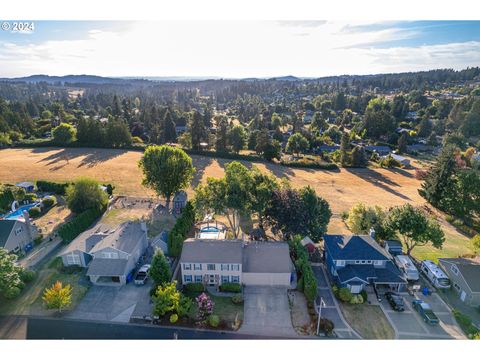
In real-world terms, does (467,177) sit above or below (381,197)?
above

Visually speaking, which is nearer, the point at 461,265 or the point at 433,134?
the point at 461,265

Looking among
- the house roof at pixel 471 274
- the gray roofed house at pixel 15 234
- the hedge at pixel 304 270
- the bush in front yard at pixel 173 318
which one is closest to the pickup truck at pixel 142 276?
the bush in front yard at pixel 173 318

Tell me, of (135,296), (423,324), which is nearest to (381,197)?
(423,324)

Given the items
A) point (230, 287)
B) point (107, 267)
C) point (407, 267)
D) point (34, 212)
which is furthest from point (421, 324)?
point (34, 212)

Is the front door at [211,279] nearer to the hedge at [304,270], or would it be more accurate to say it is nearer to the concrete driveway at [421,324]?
the hedge at [304,270]

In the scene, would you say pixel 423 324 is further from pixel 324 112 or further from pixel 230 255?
pixel 324 112

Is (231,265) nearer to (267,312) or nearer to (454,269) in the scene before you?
(267,312)
